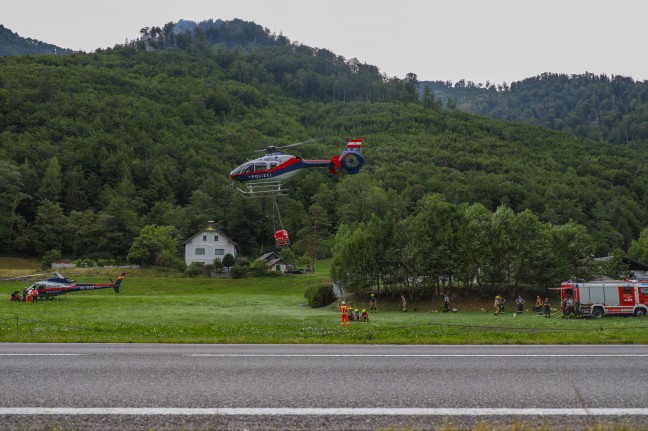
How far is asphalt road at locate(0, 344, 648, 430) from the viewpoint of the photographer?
7434 mm

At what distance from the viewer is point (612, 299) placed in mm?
39969

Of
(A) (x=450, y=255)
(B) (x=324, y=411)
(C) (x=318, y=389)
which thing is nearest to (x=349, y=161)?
(A) (x=450, y=255)

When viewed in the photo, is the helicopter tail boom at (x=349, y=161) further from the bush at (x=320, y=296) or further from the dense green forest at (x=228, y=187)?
the dense green forest at (x=228, y=187)

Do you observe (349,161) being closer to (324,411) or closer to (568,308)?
(568,308)

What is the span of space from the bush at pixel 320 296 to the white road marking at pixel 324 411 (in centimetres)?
4311

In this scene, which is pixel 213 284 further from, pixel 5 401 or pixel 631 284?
pixel 5 401

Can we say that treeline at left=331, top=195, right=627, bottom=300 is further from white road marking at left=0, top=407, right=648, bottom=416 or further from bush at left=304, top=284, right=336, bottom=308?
white road marking at left=0, top=407, right=648, bottom=416

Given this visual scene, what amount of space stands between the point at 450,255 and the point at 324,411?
1866 inches

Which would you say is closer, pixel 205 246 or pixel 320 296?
pixel 320 296

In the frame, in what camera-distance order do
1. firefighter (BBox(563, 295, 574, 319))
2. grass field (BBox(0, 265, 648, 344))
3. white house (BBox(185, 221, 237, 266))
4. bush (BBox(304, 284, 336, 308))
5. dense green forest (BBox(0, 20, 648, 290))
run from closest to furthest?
grass field (BBox(0, 265, 648, 344))
firefighter (BBox(563, 295, 574, 319))
bush (BBox(304, 284, 336, 308))
white house (BBox(185, 221, 237, 266))
dense green forest (BBox(0, 20, 648, 290))

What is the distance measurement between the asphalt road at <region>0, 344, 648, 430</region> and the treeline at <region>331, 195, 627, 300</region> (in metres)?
39.9

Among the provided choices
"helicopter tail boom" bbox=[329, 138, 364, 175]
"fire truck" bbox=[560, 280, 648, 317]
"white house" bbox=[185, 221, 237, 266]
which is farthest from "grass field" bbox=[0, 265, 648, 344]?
"white house" bbox=[185, 221, 237, 266]

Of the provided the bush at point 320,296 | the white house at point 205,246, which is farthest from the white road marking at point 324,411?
the white house at point 205,246

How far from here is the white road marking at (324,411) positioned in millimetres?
7641
